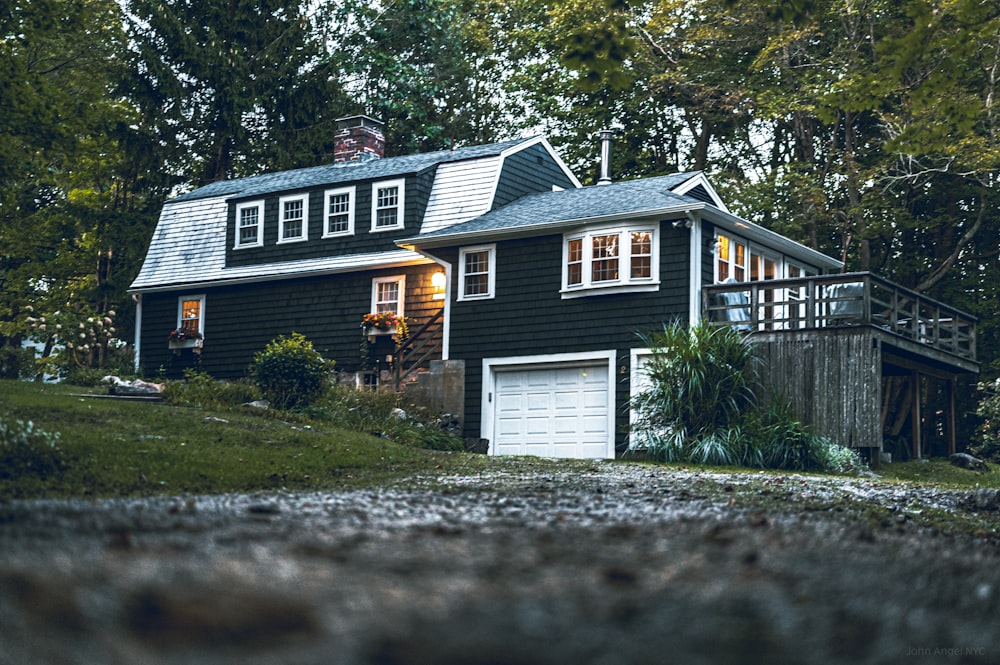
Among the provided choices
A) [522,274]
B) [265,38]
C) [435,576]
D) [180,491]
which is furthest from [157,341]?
[435,576]

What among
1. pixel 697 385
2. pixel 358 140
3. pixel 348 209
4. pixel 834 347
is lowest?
pixel 697 385

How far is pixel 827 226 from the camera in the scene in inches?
1315

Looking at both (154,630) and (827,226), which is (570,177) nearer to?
(827,226)

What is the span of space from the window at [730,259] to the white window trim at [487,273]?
15.1ft

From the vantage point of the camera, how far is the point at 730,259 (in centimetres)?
2395

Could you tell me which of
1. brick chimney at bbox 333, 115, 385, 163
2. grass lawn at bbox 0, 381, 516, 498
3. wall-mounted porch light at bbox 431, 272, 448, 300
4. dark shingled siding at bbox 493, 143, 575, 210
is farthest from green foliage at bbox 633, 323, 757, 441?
brick chimney at bbox 333, 115, 385, 163

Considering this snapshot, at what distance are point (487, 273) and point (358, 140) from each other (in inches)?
324

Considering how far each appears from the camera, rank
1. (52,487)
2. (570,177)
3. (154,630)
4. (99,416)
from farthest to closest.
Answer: (570,177) < (99,416) < (52,487) < (154,630)

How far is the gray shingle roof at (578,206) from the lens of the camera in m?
22.8

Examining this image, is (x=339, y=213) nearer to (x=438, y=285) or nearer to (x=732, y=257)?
(x=438, y=285)

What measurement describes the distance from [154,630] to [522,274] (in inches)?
826

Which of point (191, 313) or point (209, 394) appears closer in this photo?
point (209, 394)

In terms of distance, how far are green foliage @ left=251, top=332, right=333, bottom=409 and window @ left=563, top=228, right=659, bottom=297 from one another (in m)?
5.63

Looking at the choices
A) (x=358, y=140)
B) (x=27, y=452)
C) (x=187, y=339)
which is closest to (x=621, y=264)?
(x=358, y=140)
